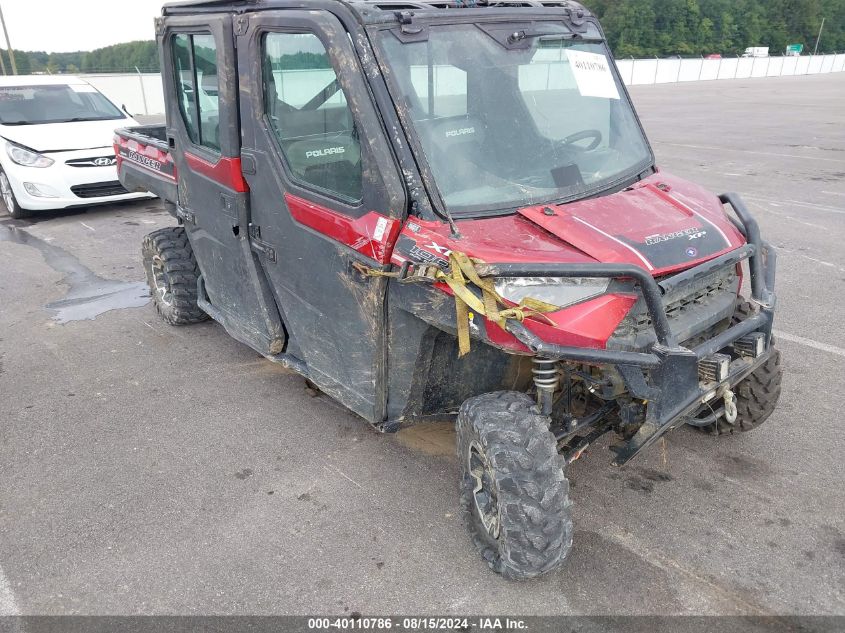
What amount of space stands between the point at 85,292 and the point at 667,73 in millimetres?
43514

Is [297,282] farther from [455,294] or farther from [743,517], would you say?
[743,517]

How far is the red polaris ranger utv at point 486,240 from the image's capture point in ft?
9.09

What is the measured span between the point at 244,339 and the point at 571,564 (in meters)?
2.43

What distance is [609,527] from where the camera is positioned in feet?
10.8

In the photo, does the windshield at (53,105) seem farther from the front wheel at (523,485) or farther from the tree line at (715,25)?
the tree line at (715,25)

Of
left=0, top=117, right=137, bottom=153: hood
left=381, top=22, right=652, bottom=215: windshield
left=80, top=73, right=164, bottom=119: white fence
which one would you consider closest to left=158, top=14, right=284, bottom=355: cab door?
left=381, top=22, right=652, bottom=215: windshield

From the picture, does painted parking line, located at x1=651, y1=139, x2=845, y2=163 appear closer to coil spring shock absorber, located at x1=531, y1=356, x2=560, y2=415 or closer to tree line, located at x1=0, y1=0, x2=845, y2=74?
coil spring shock absorber, located at x1=531, y1=356, x2=560, y2=415

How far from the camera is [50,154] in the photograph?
8.66m

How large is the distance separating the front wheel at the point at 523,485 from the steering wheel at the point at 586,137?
1.34m

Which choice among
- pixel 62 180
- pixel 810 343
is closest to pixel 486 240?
pixel 810 343

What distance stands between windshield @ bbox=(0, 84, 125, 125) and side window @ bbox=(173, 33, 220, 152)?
6017 mm

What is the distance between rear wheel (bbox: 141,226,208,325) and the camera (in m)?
5.38

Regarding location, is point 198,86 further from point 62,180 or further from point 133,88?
point 133,88

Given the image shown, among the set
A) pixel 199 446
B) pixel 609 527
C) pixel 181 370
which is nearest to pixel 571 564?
pixel 609 527
